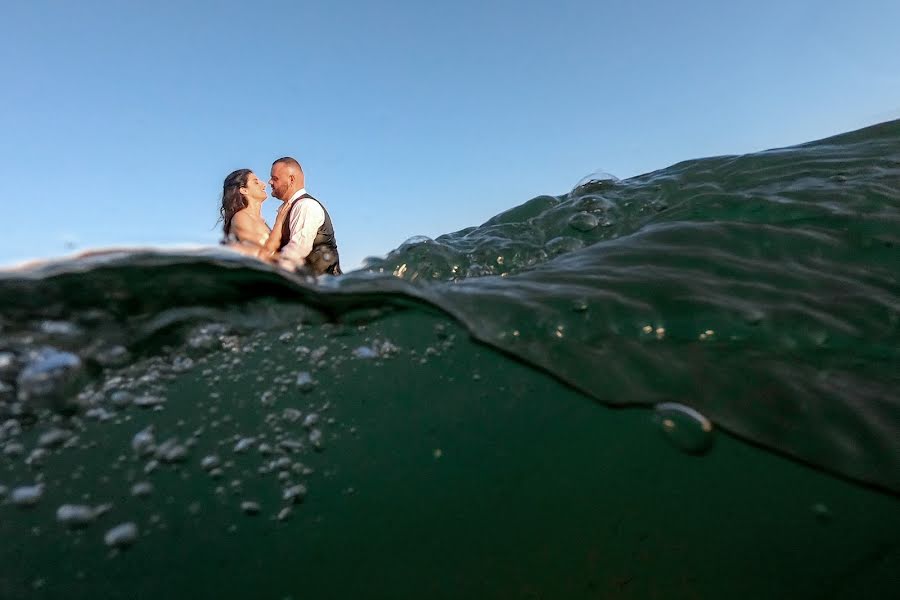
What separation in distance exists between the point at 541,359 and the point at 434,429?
75 cm

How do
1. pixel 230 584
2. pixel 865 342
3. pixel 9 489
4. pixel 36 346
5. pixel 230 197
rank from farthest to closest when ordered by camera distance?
pixel 230 197, pixel 865 342, pixel 36 346, pixel 9 489, pixel 230 584

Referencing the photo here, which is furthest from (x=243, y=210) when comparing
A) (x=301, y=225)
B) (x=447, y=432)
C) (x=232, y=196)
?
(x=447, y=432)

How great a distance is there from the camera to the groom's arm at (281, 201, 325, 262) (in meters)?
5.65

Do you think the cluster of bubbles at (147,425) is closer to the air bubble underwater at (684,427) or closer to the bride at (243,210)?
the air bubble underwater at (684,427)

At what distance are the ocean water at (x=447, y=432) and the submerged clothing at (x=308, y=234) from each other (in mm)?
2200

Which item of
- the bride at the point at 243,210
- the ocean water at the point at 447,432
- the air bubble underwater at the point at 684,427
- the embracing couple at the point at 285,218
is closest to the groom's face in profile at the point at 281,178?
the embracing couple at the point at 285,218

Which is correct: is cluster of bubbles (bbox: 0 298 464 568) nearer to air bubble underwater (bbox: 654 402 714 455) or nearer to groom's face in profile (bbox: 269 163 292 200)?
air bubble underwater (bbox: 654 402 714 455)

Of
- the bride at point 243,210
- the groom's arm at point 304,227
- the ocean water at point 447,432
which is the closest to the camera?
the ocean water at point 447,432

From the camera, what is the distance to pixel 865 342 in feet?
11.3

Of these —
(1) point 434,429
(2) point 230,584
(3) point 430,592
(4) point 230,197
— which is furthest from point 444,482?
(4) point 230,197

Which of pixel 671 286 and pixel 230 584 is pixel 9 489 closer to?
pixel 230 584

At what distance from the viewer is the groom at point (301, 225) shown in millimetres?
5695

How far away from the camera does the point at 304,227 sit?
5746mm

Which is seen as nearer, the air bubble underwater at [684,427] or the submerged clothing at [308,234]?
the air bubble underwater at [684,427]
